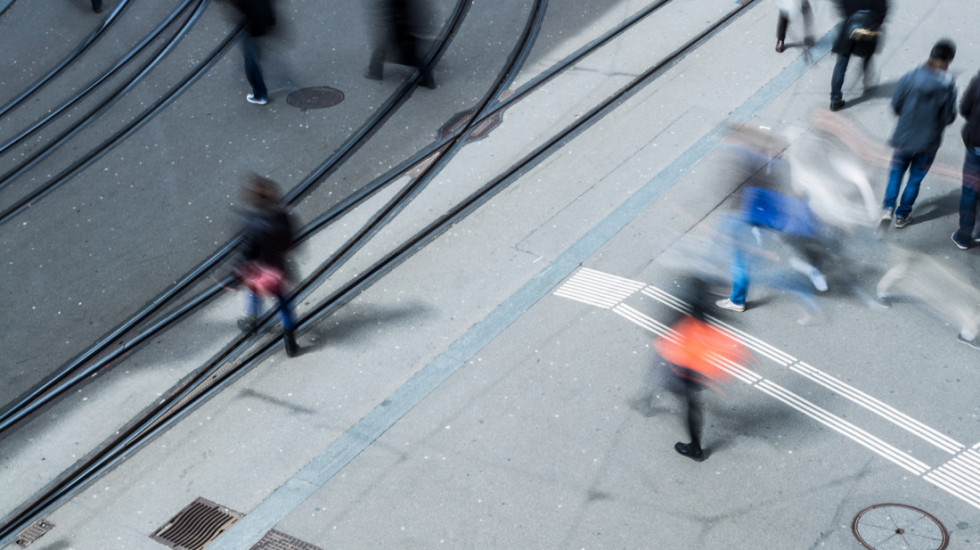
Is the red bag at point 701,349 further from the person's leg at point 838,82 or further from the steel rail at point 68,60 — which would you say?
the steel rail at point 68,60

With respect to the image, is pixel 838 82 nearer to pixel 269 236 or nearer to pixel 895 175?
pixel 895 175

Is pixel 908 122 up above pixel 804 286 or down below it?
above

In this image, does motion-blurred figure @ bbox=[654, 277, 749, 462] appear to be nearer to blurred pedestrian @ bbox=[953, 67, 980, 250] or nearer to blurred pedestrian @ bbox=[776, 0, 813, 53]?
blurred pedestrian @ bbox=[953, 67, 980, 250]

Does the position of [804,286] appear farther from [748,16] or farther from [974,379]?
[748,16]

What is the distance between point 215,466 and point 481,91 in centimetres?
610

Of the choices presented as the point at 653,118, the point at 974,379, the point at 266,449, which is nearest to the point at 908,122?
the point at 974,379

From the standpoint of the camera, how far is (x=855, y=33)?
1080 cm

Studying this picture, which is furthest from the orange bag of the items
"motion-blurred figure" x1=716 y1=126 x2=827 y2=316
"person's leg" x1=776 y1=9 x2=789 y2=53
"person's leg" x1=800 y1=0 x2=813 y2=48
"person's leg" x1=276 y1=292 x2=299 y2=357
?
"person's leg" x1=800 y1=0 x2=813 y2=48

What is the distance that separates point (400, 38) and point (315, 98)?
124cm

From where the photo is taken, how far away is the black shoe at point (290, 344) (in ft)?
28.2

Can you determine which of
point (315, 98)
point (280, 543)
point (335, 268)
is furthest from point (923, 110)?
point (315, 98)

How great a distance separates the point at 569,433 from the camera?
7.54 m

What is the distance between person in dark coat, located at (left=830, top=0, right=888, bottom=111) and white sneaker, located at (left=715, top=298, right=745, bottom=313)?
3675 mm

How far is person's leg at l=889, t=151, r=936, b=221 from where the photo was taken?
28.9 feet
